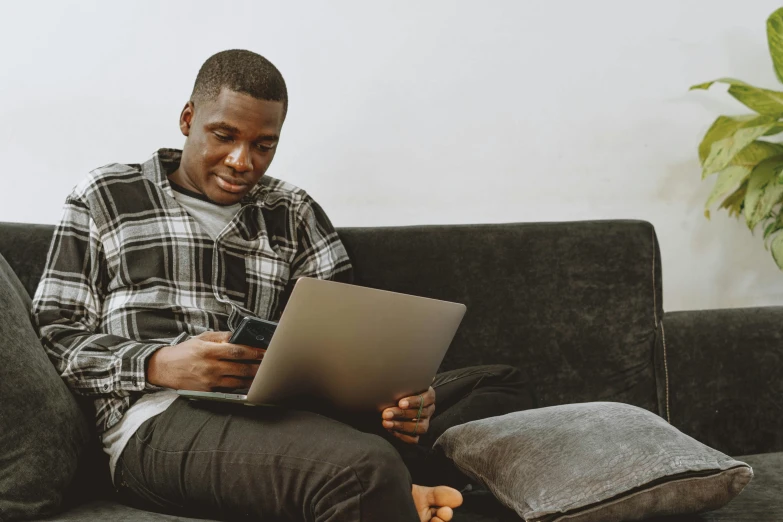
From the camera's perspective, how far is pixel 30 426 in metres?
1.10

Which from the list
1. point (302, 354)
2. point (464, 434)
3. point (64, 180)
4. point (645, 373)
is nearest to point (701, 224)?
point (645, 373)

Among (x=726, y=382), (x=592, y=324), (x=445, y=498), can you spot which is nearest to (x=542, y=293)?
(x=592, y=324)

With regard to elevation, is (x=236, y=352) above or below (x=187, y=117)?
below

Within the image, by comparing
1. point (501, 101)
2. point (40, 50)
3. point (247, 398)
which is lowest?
point (247, 398)

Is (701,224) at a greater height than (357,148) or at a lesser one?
lesser

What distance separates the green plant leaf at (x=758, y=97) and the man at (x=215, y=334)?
34.1 inches

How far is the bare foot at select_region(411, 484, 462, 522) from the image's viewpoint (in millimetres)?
1126

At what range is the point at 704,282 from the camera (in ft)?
6.73

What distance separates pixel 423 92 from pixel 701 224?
0.80 m

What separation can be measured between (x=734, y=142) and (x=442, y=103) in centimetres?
68

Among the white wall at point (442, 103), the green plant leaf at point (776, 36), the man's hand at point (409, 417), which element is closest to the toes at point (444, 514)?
the man's hand at point (409, 417)

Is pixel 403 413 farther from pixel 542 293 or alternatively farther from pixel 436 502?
pixel 542 293

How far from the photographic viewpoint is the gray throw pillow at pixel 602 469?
1.08 metres

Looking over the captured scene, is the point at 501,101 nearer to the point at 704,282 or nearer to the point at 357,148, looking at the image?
the point at 357,148
